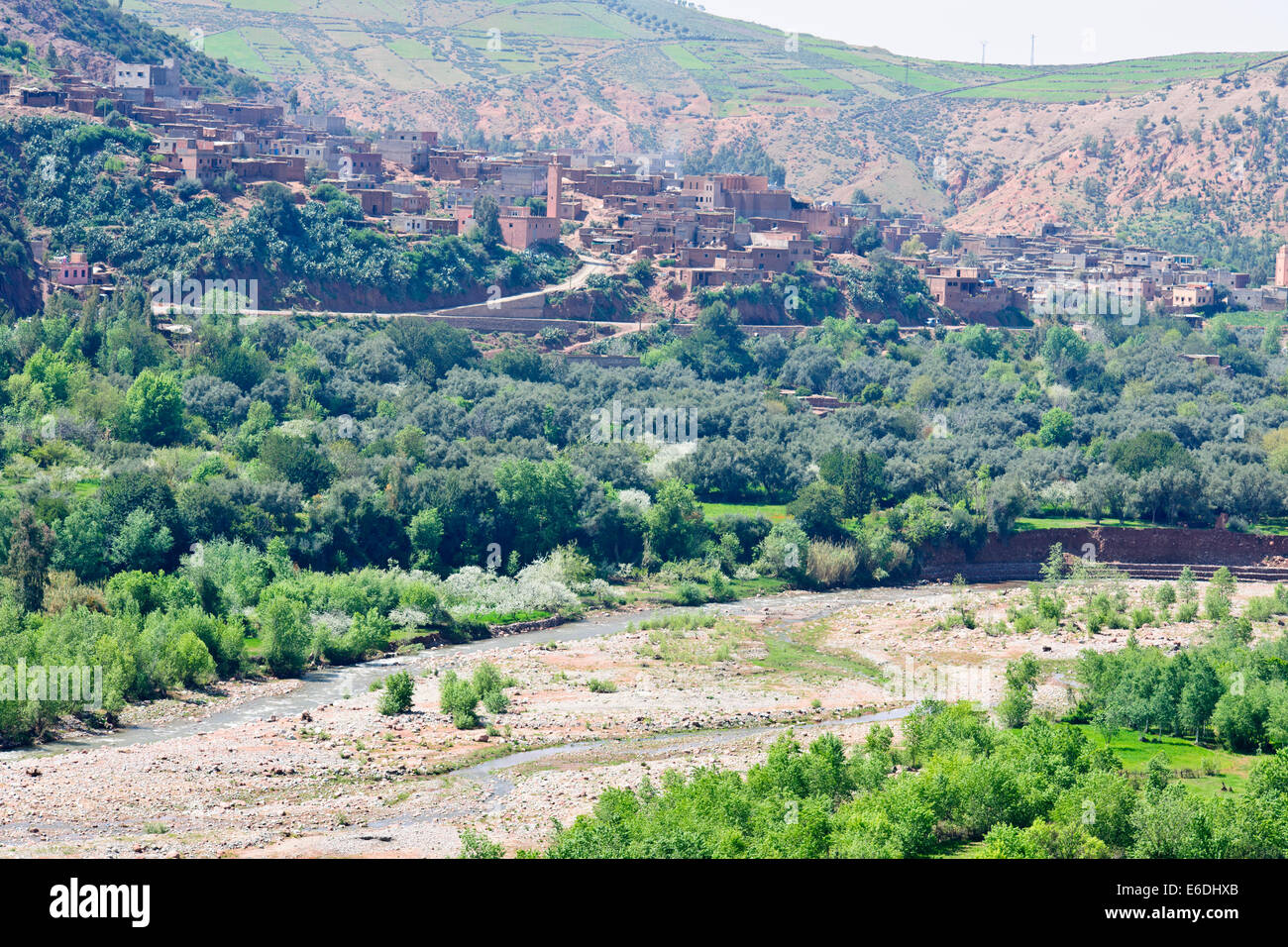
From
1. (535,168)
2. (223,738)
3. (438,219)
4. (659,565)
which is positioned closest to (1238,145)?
(535,168)

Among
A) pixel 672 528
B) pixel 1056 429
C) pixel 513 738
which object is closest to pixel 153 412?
pixel 672 528

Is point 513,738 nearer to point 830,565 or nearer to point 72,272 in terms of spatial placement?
point 830,565

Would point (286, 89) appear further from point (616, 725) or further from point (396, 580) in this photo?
point (616, 725)

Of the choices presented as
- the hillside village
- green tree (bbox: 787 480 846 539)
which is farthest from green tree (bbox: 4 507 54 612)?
the hillside village

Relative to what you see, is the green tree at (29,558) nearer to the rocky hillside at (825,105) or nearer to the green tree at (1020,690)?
the green tree at (1020,690)

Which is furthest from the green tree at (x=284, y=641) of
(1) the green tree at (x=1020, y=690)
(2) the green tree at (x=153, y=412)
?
(2) the green tree at (x=153, y=412)
